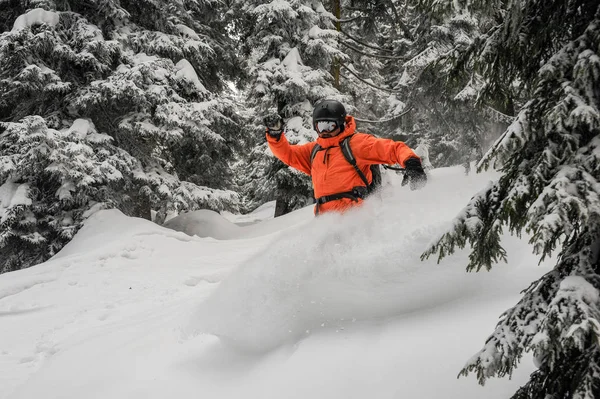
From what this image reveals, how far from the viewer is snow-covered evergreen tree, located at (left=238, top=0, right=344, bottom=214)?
12688 millimetres

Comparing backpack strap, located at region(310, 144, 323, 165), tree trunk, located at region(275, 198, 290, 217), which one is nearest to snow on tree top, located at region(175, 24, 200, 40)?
tree trunk, located at region(275, 198, 290, 217)

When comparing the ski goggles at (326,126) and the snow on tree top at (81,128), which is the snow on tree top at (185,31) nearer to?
the snow on tree top at (81,128)

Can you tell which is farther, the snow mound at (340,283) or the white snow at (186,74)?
the white snow at (186,74)

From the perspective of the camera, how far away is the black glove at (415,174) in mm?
3816

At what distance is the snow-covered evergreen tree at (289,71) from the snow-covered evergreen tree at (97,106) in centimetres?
138

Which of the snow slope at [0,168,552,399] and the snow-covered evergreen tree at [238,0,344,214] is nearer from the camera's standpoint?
the snow slope at [0,168,552,399]

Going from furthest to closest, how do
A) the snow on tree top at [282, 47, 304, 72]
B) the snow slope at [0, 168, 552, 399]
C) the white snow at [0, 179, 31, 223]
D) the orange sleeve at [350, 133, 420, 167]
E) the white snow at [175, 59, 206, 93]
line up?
the snow on tree top at [282, 47, 304, 72]
the white snow at [175, 59, 206, 93]
the white snow at [0, 179, 31, 223]
the orange sleeve at [350, 133, 420, 167]
the snow slope at [0, 168, 552, 399]

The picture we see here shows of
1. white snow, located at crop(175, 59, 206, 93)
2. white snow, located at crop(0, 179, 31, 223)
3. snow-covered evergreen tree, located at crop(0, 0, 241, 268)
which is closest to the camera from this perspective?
white snow, located at crop(0, 179, 31, 223)

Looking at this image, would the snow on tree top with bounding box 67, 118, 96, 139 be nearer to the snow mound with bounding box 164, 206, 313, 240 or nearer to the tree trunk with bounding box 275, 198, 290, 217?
the snow mound with bounding box 164, 206, 313, 240

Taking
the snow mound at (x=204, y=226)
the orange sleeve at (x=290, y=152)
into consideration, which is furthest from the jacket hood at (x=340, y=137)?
the snow mound at (x=204, y=226)

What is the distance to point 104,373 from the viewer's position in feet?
11.8

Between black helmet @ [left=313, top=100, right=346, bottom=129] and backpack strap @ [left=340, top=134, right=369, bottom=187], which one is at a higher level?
black helmet @ [left=313, top=100, right=346, bottom=129]

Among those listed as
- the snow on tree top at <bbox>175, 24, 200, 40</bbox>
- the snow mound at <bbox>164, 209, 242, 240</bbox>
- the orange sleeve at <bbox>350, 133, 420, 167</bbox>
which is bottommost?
the snow mound at <bbox>164, 209, 242, 240</bbox>

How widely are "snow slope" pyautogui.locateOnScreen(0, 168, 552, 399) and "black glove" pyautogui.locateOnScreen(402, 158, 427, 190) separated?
7.9 inches
